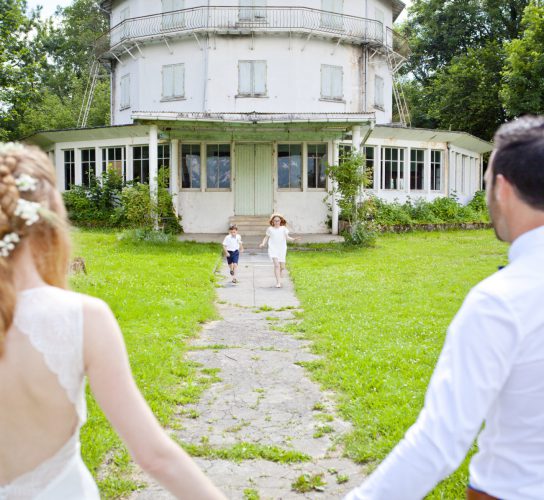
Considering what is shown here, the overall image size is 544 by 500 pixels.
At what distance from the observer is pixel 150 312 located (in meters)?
10.1

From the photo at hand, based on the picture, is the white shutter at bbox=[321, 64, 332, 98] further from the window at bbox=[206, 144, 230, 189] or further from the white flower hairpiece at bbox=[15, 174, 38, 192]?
the white flower hairpiece at bbox=[15, 174, 38, 192]

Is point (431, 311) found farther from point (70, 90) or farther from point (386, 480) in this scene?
point (70, 90)

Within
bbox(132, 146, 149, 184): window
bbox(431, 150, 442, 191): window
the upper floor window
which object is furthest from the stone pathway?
bbox(431, 150, 442, 191): window

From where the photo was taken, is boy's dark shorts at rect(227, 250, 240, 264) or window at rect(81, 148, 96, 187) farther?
window at rect(81, 148, 96, 187)

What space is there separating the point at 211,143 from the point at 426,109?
2442 centimetres

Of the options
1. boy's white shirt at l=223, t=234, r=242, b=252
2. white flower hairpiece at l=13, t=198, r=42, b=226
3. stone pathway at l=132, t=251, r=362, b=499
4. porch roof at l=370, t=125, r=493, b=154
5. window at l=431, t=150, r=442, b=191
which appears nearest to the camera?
white flower hairpiece at l=13, t=198, r=42, b=226

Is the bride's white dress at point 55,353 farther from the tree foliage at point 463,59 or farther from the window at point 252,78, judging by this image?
the tree foliage at point 463,59

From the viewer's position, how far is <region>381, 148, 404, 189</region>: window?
28.2 m

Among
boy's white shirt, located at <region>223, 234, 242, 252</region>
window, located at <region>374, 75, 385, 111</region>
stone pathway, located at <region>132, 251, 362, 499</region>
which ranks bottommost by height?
stone pathway, located at <region>132, 251, 362, 499</region>

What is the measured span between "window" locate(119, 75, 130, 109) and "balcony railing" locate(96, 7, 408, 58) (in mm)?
1512

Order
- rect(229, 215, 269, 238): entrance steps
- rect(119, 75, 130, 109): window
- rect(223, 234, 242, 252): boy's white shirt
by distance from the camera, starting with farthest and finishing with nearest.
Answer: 1. rect(119, 75, 130, 109): window
2. rect(229, 215, 269, 238): entrance steps
3. rect(223, 234, 242, 252): boy's white shirt

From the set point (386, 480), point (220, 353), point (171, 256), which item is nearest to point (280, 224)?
point (171, 256)

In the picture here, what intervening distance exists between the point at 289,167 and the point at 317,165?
1075 millimetres

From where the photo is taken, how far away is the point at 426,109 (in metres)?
45.0
